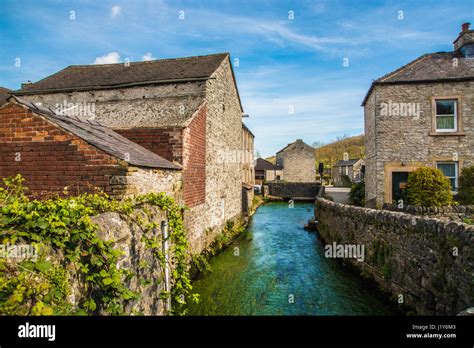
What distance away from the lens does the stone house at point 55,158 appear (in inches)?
215

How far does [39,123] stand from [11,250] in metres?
4.73

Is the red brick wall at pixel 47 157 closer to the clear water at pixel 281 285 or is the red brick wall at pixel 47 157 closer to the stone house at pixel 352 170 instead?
the clear water at pixel 281 285

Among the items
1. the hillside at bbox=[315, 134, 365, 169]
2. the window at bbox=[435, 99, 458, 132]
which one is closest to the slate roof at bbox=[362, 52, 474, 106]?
the window at bbox=[435, 99, 458, 132]

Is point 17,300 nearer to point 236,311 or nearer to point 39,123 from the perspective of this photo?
point 39,123

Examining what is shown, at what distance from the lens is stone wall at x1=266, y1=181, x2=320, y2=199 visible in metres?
36.5

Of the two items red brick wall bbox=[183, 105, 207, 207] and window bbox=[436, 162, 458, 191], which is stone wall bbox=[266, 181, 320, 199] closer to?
window bbox=[436, 162, 458, 191]

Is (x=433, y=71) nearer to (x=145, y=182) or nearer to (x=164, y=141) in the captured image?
(x=164, y=141)

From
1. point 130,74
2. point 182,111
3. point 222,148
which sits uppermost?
point 130,74

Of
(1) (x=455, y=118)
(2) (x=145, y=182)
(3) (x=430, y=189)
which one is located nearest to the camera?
(2) (x=145, y=182)

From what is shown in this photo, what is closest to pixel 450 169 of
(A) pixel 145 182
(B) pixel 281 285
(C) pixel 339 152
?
(B) pixel 281 285

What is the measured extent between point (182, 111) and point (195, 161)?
3.09 metres

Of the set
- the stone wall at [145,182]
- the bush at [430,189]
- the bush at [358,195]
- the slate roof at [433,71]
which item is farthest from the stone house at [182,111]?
the bush at [430,189]

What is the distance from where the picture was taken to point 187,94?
39.5 ft

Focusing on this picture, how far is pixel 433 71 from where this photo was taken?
13.4 m
